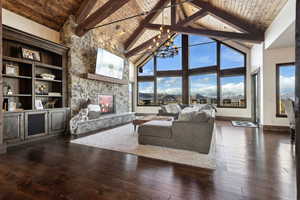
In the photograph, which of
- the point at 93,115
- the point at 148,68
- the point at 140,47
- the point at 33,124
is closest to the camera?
the point at 33,124

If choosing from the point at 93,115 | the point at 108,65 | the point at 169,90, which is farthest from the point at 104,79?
the point at 169,90

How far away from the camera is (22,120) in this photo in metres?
3.63

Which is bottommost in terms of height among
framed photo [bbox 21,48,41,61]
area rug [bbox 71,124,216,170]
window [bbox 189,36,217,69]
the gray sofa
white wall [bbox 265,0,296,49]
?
area rug [bbox 71,124,216,170]

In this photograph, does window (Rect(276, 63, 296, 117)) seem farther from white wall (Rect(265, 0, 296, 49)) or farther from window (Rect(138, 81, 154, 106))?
window (Rect(138, 81, 154, 106))

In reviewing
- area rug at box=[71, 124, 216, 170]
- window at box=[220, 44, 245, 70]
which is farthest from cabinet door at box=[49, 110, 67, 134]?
window at box=[220, 44, 245, 70]

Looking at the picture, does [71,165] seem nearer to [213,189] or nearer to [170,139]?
[170,139]

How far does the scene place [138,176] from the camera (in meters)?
2.18

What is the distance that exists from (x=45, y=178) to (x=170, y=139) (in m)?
2.39

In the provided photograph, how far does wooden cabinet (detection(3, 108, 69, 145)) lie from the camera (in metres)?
3.41

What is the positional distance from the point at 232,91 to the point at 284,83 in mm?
2584

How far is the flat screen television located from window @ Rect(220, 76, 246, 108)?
5907mm

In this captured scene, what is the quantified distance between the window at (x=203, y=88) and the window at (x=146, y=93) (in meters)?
2.64

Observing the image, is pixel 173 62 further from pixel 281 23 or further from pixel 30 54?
pixel 30 54

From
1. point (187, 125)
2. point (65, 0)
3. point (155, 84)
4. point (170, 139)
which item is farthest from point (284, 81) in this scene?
point (65, 0)
